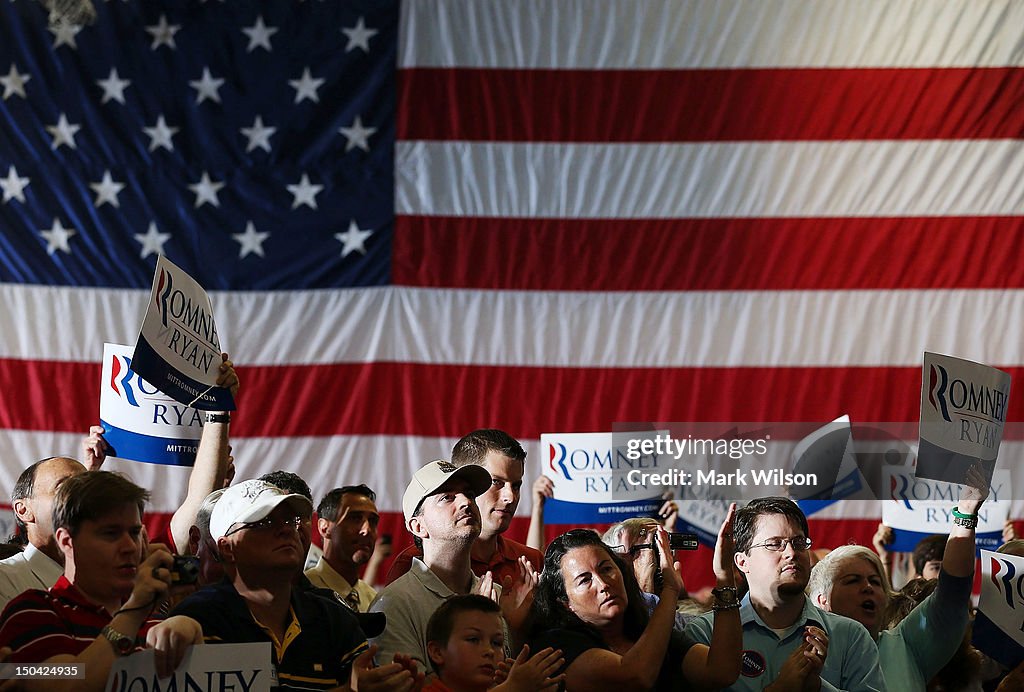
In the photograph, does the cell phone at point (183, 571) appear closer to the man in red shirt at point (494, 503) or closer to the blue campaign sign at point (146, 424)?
the man in red shirt at point (494, 503)

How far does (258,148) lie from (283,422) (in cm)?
167

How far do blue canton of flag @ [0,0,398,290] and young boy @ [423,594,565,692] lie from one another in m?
4.34

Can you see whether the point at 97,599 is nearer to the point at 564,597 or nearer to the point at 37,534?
the point at 37,534

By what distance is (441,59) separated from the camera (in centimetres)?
698

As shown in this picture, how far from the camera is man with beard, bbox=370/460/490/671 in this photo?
9.68 ft

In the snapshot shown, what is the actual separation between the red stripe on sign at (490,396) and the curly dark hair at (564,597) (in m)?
3.57

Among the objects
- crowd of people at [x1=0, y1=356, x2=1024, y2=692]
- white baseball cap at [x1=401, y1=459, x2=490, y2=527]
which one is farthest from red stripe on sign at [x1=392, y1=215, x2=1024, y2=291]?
white baseball cap at [x1=401, y1=459, x2=490, y2=527]

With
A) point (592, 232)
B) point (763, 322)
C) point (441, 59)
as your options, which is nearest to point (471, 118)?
point (441, 59)

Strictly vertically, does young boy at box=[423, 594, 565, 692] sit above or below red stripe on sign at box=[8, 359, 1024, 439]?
below

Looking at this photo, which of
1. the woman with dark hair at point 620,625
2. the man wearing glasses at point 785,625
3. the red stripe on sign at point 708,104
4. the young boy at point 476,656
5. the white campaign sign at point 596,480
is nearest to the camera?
the young boy at point 476,656

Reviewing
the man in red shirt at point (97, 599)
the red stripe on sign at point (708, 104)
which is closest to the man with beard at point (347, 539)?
the man in red shirt at point (97, 599)

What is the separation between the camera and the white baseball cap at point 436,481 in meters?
3.12

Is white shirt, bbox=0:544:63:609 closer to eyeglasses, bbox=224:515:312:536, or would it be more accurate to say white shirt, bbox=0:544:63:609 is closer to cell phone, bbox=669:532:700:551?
eyeglasses, bbox=224:515:312:536

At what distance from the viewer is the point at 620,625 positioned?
2947 millimetres
